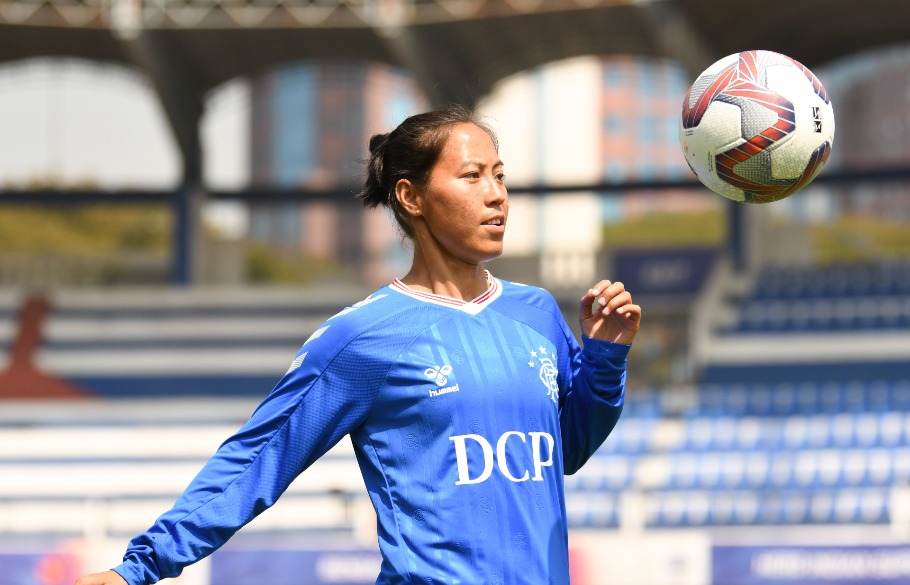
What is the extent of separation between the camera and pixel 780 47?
1948cm

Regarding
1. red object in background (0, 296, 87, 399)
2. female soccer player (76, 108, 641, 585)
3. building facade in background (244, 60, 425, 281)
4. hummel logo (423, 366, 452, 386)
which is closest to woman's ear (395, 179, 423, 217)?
female soccer player (76, 108, 641, 585)

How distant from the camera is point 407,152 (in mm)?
3184

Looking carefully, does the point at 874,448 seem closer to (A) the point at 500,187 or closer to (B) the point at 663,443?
(B) the point at 663,443

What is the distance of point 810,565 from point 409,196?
28.5 ft

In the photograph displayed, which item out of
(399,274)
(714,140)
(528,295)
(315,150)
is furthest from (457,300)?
(315,150)

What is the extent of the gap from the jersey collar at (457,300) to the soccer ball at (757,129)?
2.86 feet

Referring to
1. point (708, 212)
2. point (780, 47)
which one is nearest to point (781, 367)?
point (780, 47)

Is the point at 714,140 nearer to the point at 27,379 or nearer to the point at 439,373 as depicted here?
the point at 439,373

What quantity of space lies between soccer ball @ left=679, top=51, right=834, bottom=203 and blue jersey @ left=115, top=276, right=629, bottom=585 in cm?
85

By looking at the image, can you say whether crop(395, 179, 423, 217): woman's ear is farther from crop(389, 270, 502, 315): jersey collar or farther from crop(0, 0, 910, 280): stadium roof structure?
crop(0, 0, 910, 280): stadium roof structure

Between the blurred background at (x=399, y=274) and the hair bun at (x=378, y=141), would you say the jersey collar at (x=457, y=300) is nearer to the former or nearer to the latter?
the hair bun at (x=378, y=141)

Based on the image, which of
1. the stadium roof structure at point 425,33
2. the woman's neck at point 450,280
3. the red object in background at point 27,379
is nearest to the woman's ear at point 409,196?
the woman's neck at point 450,280

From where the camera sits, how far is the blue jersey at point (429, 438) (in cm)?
293

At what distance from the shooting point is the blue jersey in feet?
9.60
